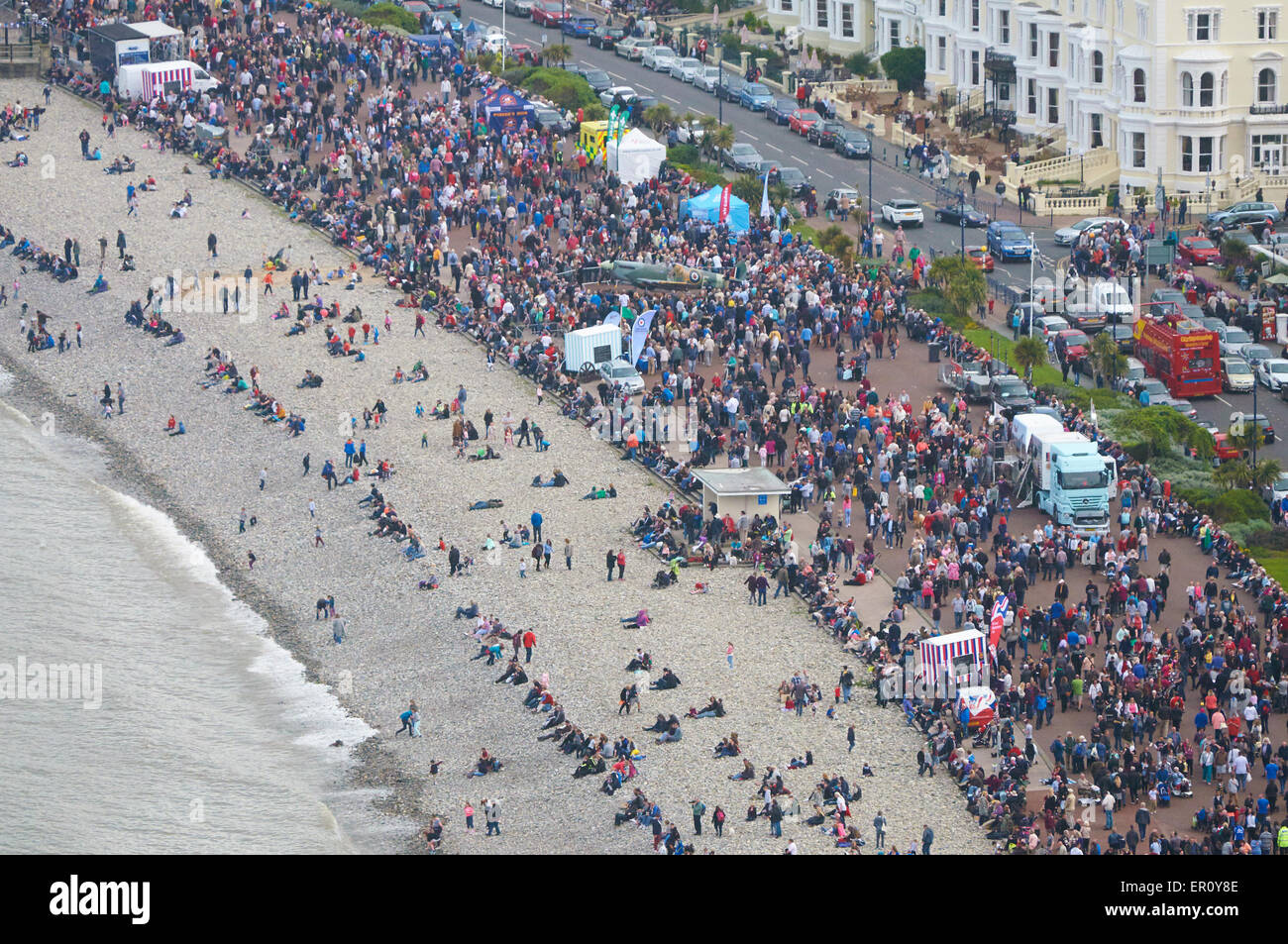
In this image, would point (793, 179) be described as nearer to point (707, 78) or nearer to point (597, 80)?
point (707, 78)

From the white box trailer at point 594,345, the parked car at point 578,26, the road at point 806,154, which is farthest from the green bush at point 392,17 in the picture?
the white box trailer at point 594,345

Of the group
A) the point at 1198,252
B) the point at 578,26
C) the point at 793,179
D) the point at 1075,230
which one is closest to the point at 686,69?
the point at 578,26

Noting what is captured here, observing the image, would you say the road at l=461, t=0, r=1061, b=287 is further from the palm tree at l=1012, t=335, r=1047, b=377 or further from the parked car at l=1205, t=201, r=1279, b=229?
the palm tree at l=1012, t=335, r=1047, b=377

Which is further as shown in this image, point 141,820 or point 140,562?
point 140,562
